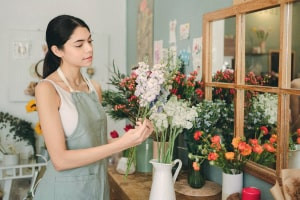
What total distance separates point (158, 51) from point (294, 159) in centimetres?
161

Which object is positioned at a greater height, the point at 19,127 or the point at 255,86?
the point at 255,86

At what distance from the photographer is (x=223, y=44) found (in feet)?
6.27

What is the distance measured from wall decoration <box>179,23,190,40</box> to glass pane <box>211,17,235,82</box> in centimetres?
33

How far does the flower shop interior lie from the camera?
146cm

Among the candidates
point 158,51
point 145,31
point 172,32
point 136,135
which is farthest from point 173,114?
point 145,31

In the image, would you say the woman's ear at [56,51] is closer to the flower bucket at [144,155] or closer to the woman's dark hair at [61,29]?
the woman's dark hair at [61,29]

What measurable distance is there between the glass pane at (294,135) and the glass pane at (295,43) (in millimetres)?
97

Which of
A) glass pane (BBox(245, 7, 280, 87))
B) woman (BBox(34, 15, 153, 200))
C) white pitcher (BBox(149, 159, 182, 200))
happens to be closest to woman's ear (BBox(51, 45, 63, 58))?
woman (BBox(34, 15, 153, 200))

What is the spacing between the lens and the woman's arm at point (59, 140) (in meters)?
1.41

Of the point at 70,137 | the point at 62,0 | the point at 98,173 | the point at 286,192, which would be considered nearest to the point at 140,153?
the point at 98,173

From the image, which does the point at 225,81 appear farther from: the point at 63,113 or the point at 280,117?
the point at 63,113

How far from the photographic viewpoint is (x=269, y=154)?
62.7 inches

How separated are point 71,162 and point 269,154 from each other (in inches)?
32.9

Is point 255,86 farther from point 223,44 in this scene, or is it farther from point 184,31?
point 184,31
